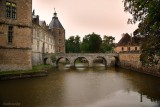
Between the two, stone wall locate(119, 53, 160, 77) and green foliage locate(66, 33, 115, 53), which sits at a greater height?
green foliage locate(66, 33, 115, 53)

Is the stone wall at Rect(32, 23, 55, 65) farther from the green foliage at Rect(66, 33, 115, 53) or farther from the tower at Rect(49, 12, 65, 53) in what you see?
the green foliage at Rect(66, 33, 115, 53)

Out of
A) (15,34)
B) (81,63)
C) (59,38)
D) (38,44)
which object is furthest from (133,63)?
(59,38)

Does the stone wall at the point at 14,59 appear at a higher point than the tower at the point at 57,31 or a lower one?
lower

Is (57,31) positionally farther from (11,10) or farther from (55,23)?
(11,10)

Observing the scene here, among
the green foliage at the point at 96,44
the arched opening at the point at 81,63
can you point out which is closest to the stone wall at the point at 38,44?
the arched opening at the point at 81,63

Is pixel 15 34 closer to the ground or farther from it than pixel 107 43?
closer to the ground

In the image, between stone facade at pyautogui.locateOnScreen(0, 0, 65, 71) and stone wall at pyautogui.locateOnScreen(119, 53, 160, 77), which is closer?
stone facade at pyautogui.locateOnScreen(0, 0, 65, 71)

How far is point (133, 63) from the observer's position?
37969mm

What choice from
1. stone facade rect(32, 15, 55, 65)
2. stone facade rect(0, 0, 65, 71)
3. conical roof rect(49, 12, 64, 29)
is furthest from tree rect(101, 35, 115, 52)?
stone facade rect(0, 0, 65, 71)

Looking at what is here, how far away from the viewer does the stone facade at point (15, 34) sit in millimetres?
22656

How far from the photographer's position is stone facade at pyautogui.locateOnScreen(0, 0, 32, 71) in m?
22.7

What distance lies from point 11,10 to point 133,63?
902 inches

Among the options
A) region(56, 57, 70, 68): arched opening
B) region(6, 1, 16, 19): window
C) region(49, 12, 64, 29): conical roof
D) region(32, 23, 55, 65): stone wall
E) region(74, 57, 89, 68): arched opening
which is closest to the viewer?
region(6, 1, 16, 19): window

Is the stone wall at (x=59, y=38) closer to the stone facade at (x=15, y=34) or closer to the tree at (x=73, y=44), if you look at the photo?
the tree at (x=73, y=44)
